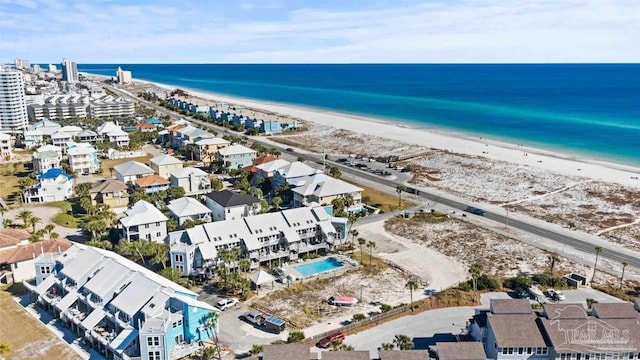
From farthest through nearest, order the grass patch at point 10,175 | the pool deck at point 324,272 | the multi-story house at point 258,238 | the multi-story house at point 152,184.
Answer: the grass patch at point 10,175 → the multi-story house at point 152,184 → the pool deck at point 324,272 → the multi-story house at point 258,238

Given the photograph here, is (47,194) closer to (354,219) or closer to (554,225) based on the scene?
(354,219)

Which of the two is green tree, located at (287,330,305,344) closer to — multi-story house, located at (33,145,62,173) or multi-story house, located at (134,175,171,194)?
multi-story house, located at (134,175,171,194)

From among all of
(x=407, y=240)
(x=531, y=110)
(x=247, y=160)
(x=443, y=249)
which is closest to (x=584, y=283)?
(x=443, y=249)

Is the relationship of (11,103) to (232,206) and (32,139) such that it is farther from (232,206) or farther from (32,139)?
(232,206)

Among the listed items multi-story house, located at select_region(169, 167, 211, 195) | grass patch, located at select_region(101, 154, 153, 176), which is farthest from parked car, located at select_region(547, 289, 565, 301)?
grass patch, located at select_region(101, 154, 153, 176)

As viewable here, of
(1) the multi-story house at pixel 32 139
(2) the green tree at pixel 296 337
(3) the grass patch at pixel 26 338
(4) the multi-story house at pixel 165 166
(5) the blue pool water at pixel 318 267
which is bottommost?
(3) the grass patch at pixel 26 338

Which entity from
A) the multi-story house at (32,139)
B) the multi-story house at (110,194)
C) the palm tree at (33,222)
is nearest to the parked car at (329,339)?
the palm tree at (33,222)

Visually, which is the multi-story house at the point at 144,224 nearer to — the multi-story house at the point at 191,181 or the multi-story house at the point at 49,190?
the multi-story house at the point at 191,181
